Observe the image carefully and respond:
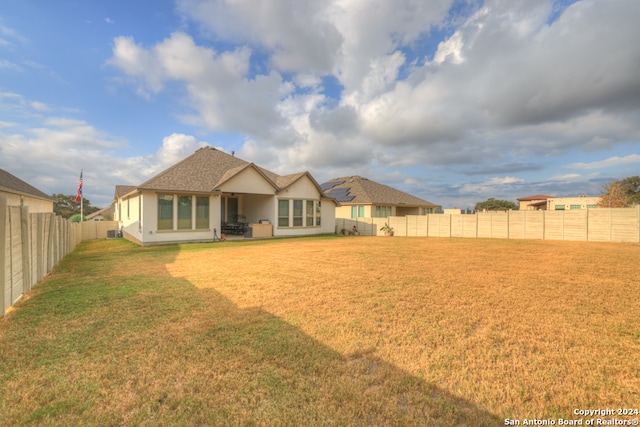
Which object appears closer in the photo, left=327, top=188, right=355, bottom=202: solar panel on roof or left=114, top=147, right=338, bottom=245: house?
left=114, top=147, right=338, bottom=245: house

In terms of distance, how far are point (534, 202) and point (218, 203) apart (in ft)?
197

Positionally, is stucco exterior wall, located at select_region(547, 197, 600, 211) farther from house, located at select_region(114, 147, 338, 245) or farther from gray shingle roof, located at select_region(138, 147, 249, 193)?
gray shingle roof, located at select_region(138, 147, 249, 193)

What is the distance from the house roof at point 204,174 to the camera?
16.0m

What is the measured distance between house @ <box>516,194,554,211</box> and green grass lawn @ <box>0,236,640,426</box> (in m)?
54.9

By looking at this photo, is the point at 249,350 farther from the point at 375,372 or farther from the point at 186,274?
the point at 186,274

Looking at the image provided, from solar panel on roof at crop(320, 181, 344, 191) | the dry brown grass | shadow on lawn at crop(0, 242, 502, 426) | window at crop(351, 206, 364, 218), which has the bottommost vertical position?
shadow on lawn at crop(0, 242, 502, 426)

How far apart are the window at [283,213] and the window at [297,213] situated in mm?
648

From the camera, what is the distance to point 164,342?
12.2ft

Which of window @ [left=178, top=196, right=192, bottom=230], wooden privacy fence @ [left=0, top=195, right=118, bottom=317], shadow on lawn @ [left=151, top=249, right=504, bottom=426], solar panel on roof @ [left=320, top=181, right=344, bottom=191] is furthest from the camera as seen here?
solar panel on roof @ [left=320, top=181, right=344, bottom=191]

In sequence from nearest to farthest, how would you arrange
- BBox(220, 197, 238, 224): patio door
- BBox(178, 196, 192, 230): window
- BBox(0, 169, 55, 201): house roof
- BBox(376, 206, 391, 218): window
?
BBox(0, 169, 55, 201): house roof < BBox(178, 196, 192, 230): window < BBox(220, 197, 238, 224): patio door < BBox(376, 206, 391, 218): window

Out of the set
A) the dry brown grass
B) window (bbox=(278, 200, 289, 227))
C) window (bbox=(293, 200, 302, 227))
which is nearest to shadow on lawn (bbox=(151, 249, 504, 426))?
the dry brown grass

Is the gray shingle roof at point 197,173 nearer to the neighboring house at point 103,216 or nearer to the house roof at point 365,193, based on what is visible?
the house roof at point 365,193

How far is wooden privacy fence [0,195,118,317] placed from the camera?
4.82 m

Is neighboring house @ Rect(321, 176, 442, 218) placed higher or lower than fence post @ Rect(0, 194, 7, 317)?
higher
